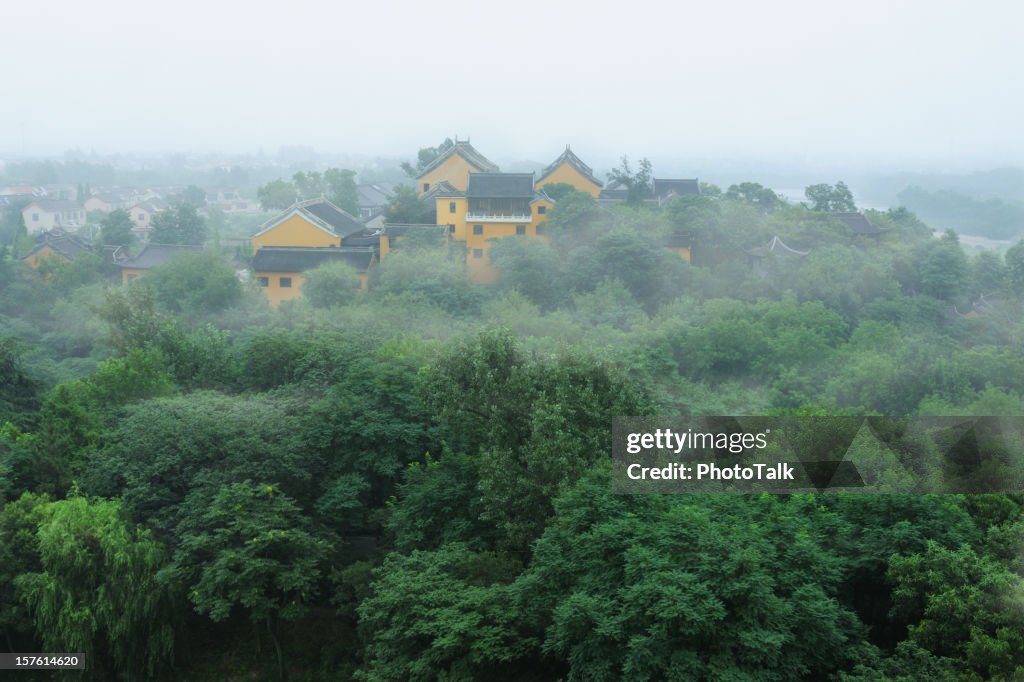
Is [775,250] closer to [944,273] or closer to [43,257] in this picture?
[944,273]

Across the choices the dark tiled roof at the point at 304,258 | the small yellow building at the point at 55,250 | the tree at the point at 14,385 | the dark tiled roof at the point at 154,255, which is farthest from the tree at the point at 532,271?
the small yellow building at the point at 55,250

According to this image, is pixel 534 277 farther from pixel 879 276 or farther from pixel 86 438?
pixel 86 438

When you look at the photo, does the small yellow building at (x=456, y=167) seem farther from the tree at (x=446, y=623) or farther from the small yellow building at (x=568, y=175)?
the tree at (x=446, y=623)

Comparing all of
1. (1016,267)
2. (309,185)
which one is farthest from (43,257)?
(1016,267)

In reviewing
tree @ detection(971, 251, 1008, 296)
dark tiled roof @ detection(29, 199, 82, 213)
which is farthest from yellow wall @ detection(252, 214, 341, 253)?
dark tiled roof @ detection(29, 199, 82, 213)

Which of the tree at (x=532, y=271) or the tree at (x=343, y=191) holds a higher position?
the tree at (x=343, y=191)
